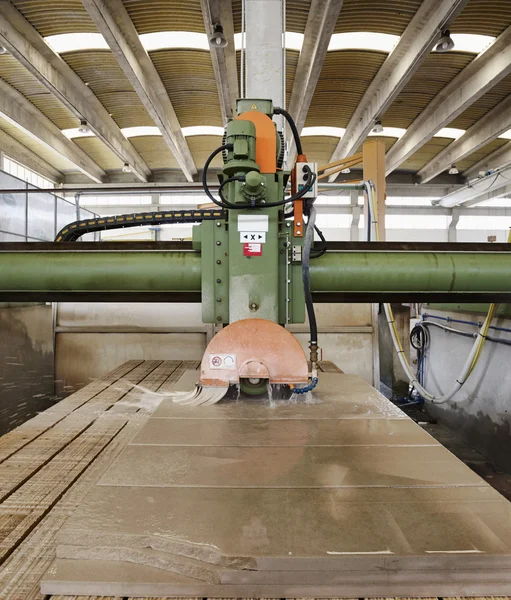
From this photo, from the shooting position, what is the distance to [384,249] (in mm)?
1688

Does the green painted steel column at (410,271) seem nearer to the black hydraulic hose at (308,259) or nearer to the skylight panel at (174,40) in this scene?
the black hydraulic hose at (308,259)

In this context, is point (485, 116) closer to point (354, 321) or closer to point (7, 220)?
point (354, 321)

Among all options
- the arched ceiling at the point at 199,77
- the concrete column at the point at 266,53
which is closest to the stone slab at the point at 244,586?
the concrete column at the point at 266,53

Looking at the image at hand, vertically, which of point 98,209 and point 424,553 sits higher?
point 98,209

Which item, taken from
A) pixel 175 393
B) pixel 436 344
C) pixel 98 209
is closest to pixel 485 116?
pixel 436 344

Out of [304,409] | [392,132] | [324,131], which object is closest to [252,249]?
[304,409]

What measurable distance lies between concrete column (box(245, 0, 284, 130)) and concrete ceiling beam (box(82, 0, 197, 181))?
2.43 metres

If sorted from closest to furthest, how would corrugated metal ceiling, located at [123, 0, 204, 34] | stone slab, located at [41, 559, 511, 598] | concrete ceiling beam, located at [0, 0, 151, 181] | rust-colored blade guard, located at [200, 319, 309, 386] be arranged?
1. stone slab, located at [41, 559, 511, 598]
2. rust-colored blade guard, located at [200, 319, 309, 386]
3. corrugated metal ceiling, located at [123, 0, 204, 34]
4. concrete ceiling beam, located at [0, 0, 151, 181]

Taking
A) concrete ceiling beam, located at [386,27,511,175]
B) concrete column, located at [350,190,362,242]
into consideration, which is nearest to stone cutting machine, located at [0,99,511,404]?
concrete ceiling beam, located at [386,27,511,175]

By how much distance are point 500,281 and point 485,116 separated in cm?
828

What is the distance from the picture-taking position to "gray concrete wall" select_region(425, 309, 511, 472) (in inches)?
129

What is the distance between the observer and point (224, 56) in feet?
18.9

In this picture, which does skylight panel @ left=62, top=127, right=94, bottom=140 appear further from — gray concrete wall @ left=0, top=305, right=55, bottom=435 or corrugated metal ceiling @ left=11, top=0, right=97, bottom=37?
gray concrete wall @ left=0, top=305, right=55, bottom=435

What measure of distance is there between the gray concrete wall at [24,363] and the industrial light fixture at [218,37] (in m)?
3.81
